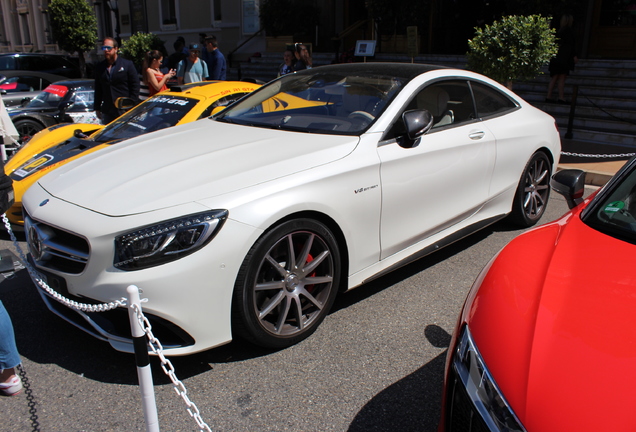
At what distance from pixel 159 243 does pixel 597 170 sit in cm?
677

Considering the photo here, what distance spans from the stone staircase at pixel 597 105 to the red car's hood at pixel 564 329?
7.38 m

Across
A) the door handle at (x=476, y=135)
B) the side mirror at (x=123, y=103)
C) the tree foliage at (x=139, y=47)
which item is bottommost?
the side mirror at (x=123, y=103)

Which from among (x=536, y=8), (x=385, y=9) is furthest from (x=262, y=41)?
(x=536, y=8)

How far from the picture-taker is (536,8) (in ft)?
38.3

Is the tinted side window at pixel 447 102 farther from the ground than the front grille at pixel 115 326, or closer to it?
farther from the ground

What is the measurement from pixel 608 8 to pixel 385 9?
18.3ft

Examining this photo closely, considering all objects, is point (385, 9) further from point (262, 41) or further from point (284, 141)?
point (284, 141)

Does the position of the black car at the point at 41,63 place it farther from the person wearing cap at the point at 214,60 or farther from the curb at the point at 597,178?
the curb at the point at 597,178

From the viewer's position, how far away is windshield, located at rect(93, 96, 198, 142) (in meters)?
5.50

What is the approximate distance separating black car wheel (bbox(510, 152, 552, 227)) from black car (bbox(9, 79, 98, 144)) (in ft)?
21.8

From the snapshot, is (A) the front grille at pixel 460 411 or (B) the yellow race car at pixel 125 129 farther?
(B) the yellow race car at pixel 125 129

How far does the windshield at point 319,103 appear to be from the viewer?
141 inches

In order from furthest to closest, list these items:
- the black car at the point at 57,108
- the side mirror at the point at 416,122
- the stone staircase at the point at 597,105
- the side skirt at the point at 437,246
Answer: the stone staircase at the point at 597,105, the black car at the point at 57,108, the side skirt at the point at 437,246, the side mirror at the point at 416,122

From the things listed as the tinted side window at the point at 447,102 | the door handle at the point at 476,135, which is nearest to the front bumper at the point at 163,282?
the tinted side window at the point at 447,102
